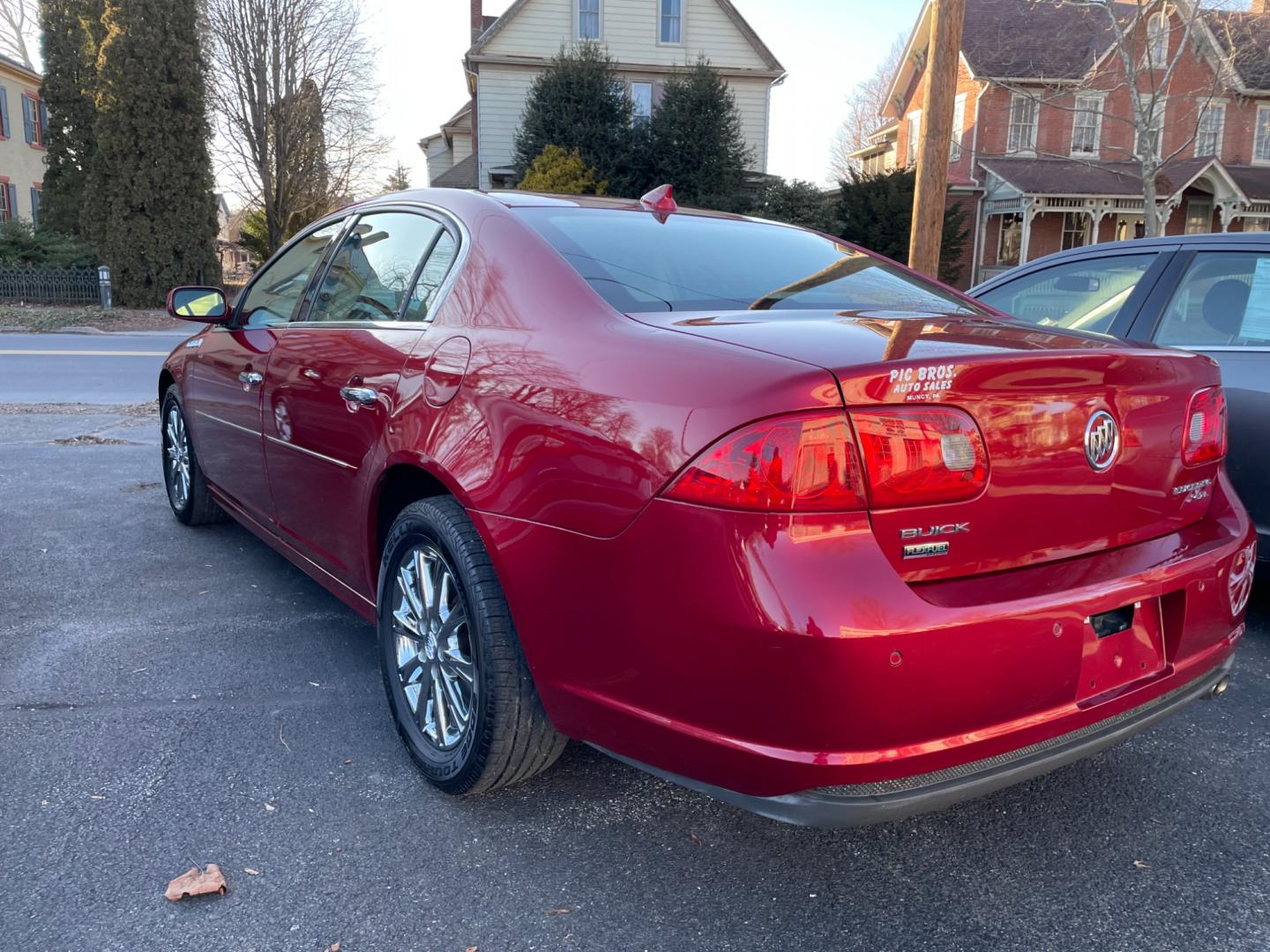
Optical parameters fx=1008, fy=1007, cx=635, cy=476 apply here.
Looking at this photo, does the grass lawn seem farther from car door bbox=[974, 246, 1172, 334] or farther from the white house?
car door bbox=[974, 246, 1172, 334]

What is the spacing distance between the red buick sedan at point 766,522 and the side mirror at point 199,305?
1570mm

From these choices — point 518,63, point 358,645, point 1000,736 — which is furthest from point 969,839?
point 518,63

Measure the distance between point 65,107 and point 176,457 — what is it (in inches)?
1087

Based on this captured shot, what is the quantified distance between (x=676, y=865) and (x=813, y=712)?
793 millimetres

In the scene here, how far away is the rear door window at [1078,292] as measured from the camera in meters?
4.33

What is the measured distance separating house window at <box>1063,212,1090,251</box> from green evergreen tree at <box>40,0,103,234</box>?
2783 centimetres

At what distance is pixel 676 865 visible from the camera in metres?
2.37

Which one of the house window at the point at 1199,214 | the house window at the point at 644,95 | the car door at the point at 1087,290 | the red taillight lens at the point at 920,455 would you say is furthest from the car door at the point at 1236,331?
the house window at the point at 1199,214

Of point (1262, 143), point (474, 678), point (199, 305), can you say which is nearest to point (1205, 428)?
point (474, 678)

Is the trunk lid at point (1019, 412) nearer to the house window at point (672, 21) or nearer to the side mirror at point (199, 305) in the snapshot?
the side mirror at point (199, 305)

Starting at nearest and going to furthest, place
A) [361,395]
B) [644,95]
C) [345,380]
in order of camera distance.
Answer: [361,395], [345,380], [644,95]

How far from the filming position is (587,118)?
24.4m

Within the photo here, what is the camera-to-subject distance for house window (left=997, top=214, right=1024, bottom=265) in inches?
1208

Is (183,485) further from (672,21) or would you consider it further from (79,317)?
(672,21)
